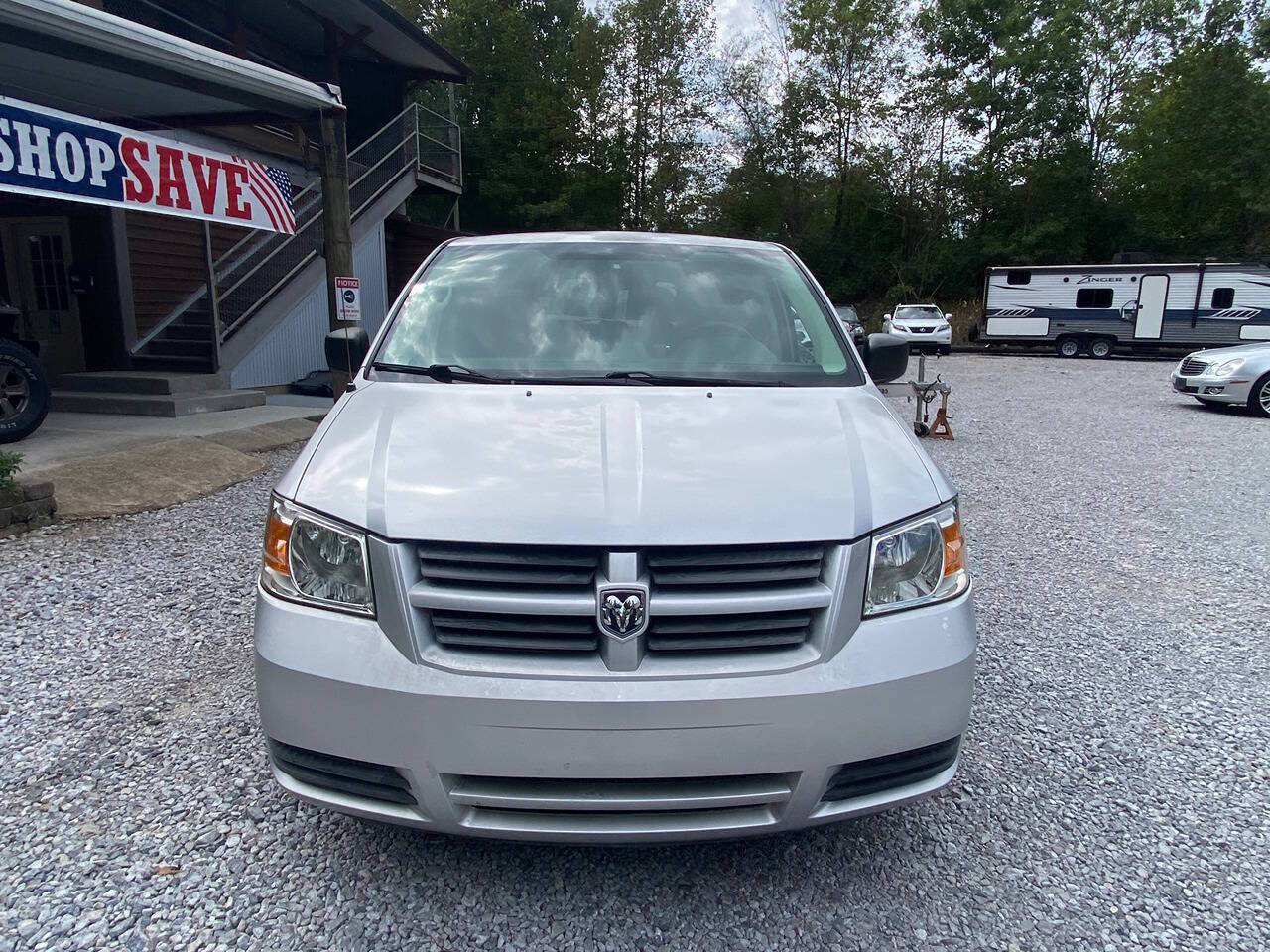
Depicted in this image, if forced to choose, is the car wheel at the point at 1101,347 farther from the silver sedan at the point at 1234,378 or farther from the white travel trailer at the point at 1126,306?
the silver sedan at the point at 1234,378

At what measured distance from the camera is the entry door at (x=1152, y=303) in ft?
73.1

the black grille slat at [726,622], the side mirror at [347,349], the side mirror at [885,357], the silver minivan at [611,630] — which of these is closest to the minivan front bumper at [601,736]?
the silver minivan at [611,630]

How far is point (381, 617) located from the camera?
1.82m

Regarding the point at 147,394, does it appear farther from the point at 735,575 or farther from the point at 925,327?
the point at 925,327

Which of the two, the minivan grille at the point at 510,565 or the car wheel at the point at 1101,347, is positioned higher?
the minivan grille at the point at 510,565

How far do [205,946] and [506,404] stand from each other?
1574 millimetres

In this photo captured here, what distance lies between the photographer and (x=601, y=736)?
67.0 inches

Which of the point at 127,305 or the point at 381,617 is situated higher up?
the point at 127,305

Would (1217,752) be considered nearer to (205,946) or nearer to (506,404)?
(506,404)

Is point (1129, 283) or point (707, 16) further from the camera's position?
point (707, 16)

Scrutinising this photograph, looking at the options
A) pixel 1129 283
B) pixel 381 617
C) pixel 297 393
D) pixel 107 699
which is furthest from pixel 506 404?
pixel 1129 283

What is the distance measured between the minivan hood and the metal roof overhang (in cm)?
602

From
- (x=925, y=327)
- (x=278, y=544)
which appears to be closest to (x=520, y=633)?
(x=278, y=544)

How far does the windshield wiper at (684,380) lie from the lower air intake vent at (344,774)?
140 cm
